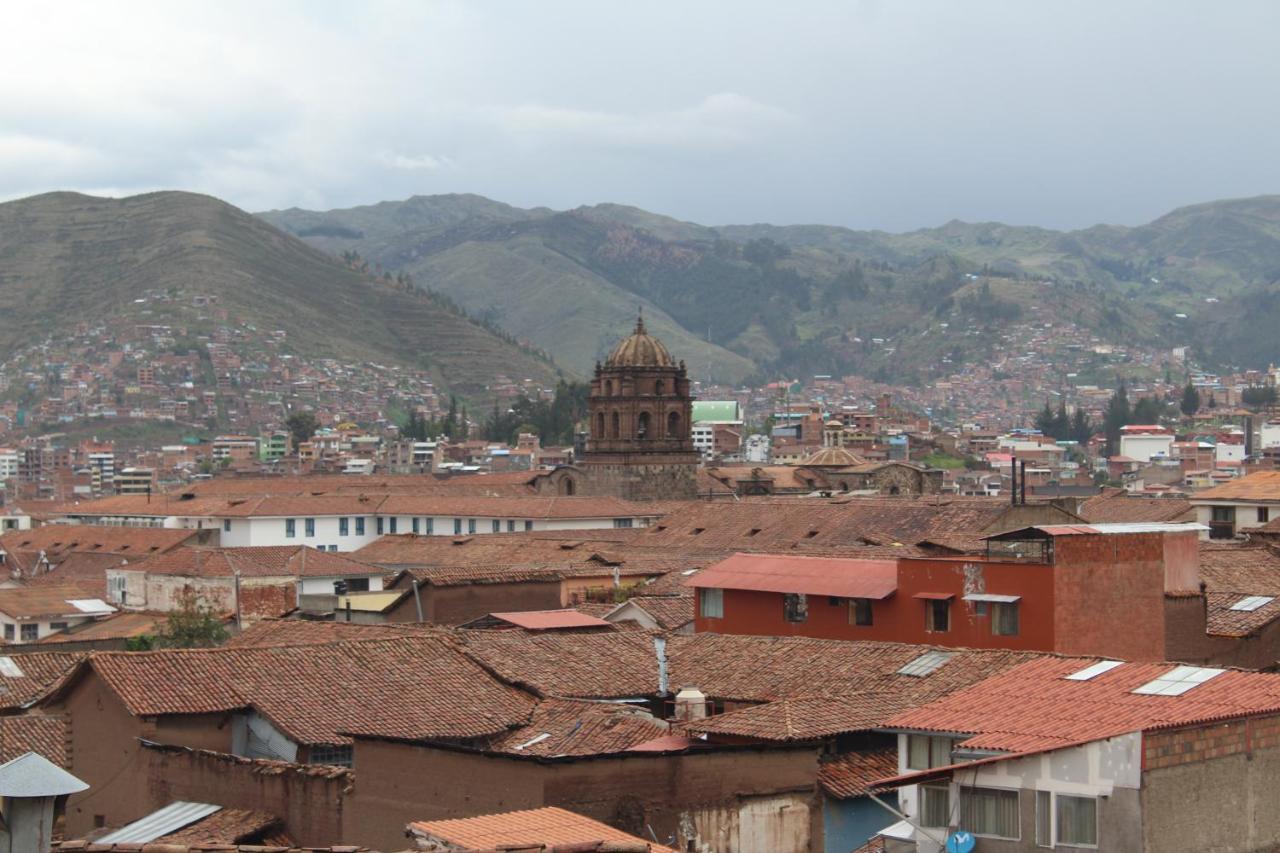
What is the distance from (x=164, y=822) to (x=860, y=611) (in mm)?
12180

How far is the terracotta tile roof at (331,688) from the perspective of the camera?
78.9 feet

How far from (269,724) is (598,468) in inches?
2646

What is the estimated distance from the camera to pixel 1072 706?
60.7 ft

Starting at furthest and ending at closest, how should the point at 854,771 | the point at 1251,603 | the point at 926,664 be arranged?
the point at 1251,603
the point at 926,664
the point at 854,771

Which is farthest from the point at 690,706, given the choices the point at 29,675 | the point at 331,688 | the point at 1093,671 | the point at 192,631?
the point at 192,631

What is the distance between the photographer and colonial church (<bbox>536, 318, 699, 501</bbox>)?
298 ft

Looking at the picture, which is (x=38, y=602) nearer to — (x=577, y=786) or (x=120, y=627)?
(x=120, y=627)

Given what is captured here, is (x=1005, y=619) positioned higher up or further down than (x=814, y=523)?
higher up

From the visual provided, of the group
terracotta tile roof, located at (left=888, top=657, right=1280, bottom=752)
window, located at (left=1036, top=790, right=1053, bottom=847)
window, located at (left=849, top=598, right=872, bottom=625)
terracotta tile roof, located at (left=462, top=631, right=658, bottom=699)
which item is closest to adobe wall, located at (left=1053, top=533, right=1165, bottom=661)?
window, located at (left=849, top=598, right=872, bottom=625)

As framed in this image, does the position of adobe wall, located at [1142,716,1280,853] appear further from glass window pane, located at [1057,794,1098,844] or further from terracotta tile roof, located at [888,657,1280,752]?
glass window pane, located at [1057,794,1098,844]

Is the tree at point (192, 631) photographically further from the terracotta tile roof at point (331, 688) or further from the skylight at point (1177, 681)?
the skylight at point (1177, 681)

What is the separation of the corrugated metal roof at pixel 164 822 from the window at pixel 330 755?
178cm

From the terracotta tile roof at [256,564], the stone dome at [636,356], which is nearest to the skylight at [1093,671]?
the terracotta tile roof at [256,564]

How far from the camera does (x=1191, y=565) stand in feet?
98.1
